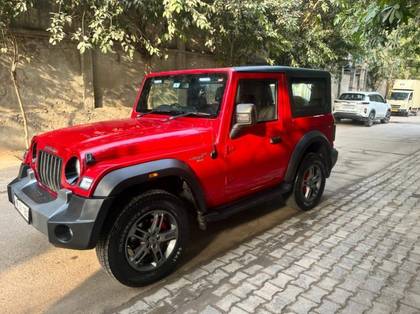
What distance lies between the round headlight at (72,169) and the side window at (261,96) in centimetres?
162

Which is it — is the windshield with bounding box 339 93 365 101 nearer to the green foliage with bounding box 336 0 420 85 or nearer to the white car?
the white car

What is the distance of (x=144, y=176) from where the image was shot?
9.04 ft

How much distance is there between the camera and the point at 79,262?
11.3 feet

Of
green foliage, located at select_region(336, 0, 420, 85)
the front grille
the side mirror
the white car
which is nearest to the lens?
the front grille

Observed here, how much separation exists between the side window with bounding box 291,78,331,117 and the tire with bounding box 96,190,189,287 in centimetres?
210

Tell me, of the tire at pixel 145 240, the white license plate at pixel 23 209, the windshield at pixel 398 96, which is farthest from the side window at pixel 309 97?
the windshield at pixel 398 96

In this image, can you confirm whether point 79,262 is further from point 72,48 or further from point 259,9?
point 259,9

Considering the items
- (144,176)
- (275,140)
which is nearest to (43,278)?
(144,176)

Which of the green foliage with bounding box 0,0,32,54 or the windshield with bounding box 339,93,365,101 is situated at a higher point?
the green foliage with bounding box 0,0,32,54

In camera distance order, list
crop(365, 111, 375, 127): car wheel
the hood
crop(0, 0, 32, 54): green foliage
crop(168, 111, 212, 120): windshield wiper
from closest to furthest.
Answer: the hood < crop(168, 111, 212, 120): windshield wiper < crop(0, 0, 32, 54): green foliage < crop(365, 111, 375, 127): car wheel

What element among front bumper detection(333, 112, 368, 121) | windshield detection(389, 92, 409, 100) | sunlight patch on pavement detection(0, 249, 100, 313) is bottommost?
sunlight patch on pavement detection(0, 249, 100, 313)

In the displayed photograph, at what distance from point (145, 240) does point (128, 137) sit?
900 millimetres

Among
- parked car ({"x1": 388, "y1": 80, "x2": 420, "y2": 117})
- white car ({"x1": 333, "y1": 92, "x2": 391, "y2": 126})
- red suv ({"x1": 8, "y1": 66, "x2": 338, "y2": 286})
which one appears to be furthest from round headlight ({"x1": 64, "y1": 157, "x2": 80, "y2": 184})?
parked car ({"x1": 388, "y1": 80, "x2": 420, "y2": 117})

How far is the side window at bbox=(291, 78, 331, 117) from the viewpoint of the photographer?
4.30m
